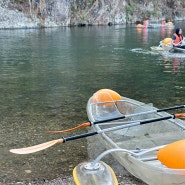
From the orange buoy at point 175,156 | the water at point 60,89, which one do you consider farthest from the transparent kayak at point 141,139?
the water at point 60,89

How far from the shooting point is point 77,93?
12445mm

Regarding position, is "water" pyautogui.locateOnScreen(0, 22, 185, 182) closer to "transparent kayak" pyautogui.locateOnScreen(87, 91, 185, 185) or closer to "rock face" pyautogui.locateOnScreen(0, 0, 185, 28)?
"transparent kayak" pyautogui.locateOnScreen(87, 91, 185, 185)

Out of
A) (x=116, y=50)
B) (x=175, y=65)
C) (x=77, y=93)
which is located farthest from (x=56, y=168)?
(x=116, y=50)

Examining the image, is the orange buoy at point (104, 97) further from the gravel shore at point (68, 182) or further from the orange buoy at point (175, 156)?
the orange buoy at point (175, 156)

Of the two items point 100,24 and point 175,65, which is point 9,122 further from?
point 100,24

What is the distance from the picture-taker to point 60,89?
1309 cm

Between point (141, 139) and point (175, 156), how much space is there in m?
2.50

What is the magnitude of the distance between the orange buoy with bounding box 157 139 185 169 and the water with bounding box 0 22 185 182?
7.13 feet

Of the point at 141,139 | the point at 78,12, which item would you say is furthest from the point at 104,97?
the point at 78,12

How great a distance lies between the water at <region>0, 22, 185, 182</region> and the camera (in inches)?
276

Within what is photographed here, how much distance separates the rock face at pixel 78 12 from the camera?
5022 centimetres

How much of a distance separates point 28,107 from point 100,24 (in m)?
52.5

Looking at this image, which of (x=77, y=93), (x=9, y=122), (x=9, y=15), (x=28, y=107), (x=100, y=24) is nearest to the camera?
(x=9, y=122)

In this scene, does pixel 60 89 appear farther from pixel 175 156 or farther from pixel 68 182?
pixel 175 156
